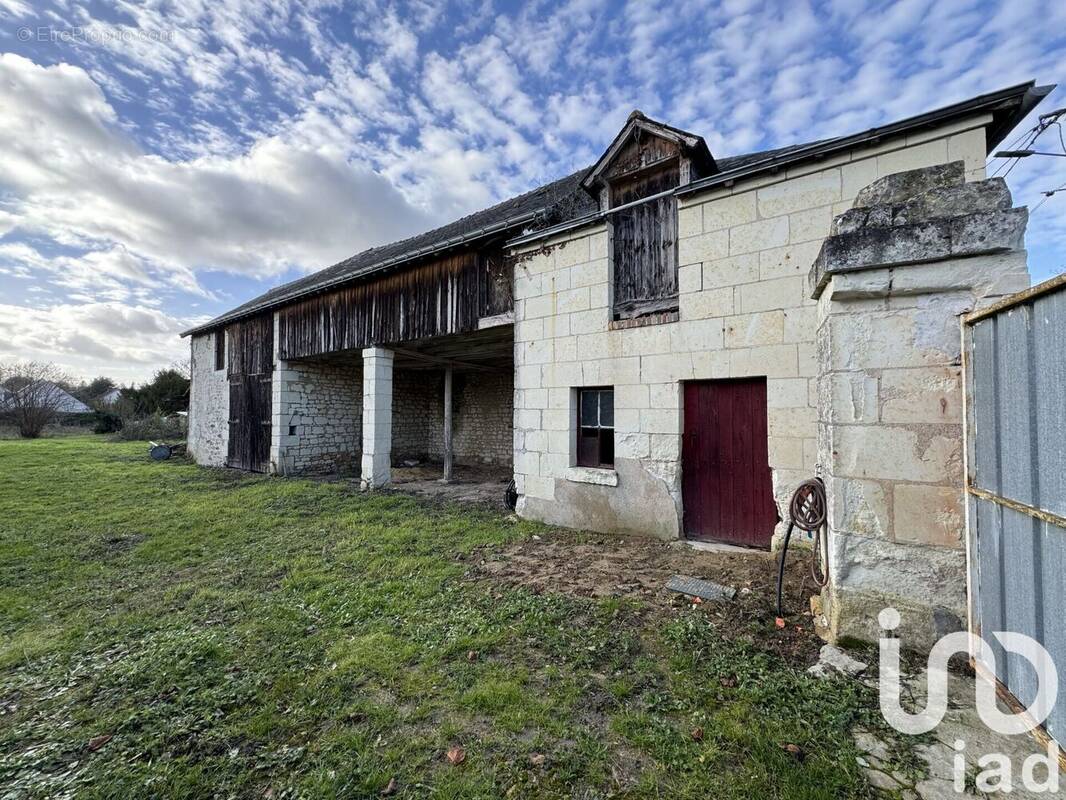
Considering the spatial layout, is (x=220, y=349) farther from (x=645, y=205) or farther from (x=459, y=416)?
(x=645, y=205)

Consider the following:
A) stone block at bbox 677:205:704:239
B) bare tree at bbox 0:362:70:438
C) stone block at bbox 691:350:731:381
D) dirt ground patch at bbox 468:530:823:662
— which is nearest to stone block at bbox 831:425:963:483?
dirt ground patch at bbox 468:530:823:662

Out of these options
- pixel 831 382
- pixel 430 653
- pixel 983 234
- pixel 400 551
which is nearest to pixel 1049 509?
pixel 831 382

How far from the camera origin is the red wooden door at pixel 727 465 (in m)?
4.71

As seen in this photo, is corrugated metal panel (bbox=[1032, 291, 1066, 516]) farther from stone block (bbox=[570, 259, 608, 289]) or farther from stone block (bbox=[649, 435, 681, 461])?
stone block (bbox=[570, 259, 608, 289])

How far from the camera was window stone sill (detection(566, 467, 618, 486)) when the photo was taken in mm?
5555

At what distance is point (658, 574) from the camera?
13.5 feet

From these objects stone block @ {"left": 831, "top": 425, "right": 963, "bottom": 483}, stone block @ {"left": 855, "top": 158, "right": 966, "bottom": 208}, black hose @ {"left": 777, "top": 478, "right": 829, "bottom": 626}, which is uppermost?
stone block @ {"left": 855, "top": 158, "right": 966, "bottom": 208}

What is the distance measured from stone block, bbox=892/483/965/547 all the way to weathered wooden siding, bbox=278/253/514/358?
5.48 meters

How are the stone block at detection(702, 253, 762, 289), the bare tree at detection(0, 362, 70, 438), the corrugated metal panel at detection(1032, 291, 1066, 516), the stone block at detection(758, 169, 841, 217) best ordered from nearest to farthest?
the corrugated metal panel at detection(1032, 291, 1066, 516), the stone block at detection(758, 169, 841, 217), the stone block at detection(702, 253, 762, 289), the bare tree at detection(0, 362, 70, 438)

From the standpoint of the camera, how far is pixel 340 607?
11.9 feet

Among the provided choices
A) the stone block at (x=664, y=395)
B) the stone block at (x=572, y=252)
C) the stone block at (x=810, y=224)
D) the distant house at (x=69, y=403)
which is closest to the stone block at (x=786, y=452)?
the stone block at (x=664, y=395)

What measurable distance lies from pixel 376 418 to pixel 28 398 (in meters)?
30.3

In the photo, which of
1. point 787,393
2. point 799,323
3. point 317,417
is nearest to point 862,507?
point 787,393

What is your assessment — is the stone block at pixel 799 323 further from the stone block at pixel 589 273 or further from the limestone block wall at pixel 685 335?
the stone block at pixel 589 273
